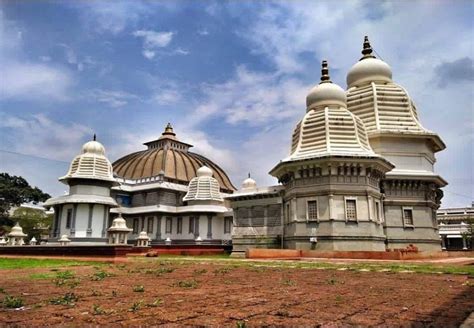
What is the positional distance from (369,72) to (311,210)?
51.3 ft

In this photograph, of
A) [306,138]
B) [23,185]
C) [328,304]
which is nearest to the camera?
[328,304]

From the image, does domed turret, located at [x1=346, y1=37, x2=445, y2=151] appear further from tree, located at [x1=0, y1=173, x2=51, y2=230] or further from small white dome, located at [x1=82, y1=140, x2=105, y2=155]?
tree, located at [x1=0, y1=173, x2=51, y2=230]

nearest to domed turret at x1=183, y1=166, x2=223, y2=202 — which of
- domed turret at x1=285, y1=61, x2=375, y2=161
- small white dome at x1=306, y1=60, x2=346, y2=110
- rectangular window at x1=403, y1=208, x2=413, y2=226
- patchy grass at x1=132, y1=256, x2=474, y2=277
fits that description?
domed turret at x1=285, y1=61, x2=375, y2=161

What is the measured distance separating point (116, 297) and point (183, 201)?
145 ft

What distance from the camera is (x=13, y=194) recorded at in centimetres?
5419

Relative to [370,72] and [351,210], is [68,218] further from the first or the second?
[370,72]

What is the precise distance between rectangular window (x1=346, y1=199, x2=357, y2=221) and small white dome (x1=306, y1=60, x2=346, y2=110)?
26.7 feet

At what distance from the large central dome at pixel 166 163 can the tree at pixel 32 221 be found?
39.6 ft

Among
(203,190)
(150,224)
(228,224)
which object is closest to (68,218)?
(150,224)

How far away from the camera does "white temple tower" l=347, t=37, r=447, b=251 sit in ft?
97.3

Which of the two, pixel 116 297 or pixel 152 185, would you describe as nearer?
A: pixel 116 297

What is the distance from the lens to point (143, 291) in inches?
→ 296

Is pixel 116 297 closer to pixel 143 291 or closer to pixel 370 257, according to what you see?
pixel 143 291

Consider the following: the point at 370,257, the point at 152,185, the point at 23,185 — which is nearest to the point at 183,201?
the point at 152,185
